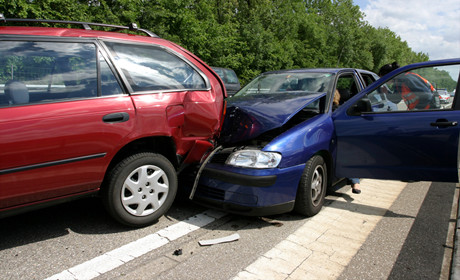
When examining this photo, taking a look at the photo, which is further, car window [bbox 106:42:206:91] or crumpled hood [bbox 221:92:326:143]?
crumpled hood [bbox 221:92:326:143]

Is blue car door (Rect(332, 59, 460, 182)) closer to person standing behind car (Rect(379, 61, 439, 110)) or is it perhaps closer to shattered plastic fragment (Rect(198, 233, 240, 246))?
person standing behind car (Rect(379, 61, 439, 110))

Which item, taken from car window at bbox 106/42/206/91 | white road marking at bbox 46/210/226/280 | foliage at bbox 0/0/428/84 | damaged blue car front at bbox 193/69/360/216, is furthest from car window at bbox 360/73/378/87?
foliage at bbox 0/0/428/84

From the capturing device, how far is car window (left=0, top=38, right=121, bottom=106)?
2.68 meters

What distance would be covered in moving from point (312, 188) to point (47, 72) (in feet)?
8.93

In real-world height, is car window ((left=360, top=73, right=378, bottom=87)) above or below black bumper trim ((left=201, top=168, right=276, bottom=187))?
above

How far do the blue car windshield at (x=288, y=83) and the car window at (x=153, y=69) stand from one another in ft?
4.80

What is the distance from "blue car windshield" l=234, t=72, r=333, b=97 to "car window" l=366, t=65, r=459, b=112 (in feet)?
2.33

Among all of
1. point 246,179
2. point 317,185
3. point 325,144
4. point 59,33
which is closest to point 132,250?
point 246,179

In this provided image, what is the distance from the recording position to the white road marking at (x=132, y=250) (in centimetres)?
261

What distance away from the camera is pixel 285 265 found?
9.29 feet

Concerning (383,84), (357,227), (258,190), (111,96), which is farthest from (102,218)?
(383,84)

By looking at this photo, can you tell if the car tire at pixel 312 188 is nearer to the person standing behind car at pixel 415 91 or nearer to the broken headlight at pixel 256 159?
the broken headlight at pixel 256 159

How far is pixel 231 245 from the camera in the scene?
317 centimetres

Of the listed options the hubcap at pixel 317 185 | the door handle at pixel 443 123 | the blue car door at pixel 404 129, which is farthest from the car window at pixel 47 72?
the door handle at pixel 443 123
